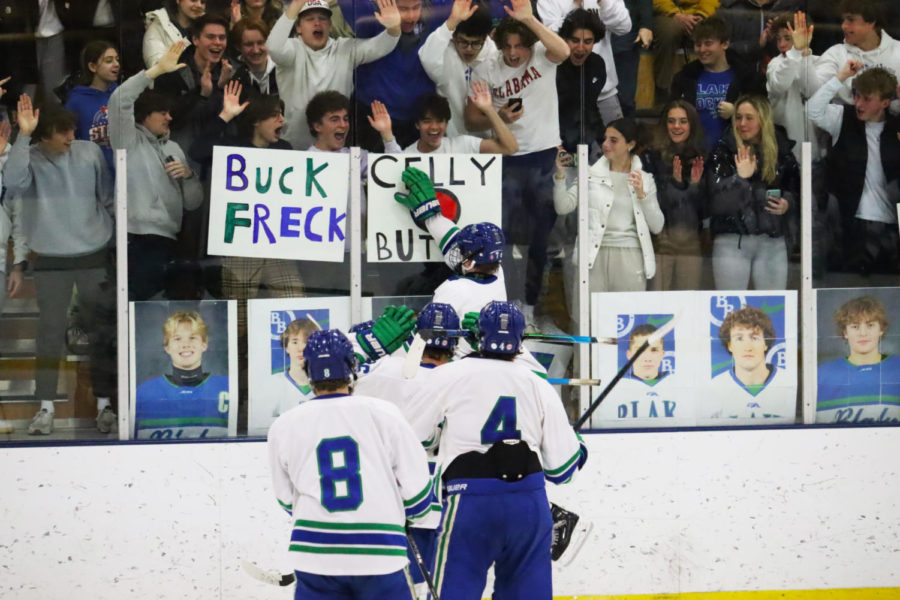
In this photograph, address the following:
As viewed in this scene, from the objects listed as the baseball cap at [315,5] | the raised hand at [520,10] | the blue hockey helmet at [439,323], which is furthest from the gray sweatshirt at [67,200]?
the raised hand at [520,10]

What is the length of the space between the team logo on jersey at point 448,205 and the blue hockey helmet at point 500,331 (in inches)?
53.2

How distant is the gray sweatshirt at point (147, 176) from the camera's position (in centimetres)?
532

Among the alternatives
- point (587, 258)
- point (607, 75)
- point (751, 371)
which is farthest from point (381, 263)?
point (751, 371)

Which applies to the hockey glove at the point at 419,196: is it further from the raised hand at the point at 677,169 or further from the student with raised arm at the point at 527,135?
the raised hand at the point at 677,169

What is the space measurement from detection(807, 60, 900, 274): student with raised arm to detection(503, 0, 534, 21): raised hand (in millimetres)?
1336

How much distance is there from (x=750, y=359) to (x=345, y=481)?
2642 millimetres

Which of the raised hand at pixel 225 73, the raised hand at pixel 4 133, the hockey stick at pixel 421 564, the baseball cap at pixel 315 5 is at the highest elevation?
the baseball cap at pixel 315 5

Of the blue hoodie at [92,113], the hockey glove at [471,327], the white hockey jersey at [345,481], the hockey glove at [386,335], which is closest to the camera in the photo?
the white hockey jersey at [345,481]

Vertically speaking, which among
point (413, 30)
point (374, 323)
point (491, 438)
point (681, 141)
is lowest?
point (491, 438)

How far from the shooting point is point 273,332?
215 inches

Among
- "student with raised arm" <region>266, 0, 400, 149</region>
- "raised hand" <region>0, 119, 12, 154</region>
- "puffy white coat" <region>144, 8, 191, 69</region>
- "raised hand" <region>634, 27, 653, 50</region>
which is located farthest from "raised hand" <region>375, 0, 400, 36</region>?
"raised hand" <region>0, 119, 12, 154</region>

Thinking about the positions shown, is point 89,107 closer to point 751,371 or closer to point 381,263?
point 381,263

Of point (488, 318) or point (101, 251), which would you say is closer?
point (488, 318)

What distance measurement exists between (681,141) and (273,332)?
75.8 inches
